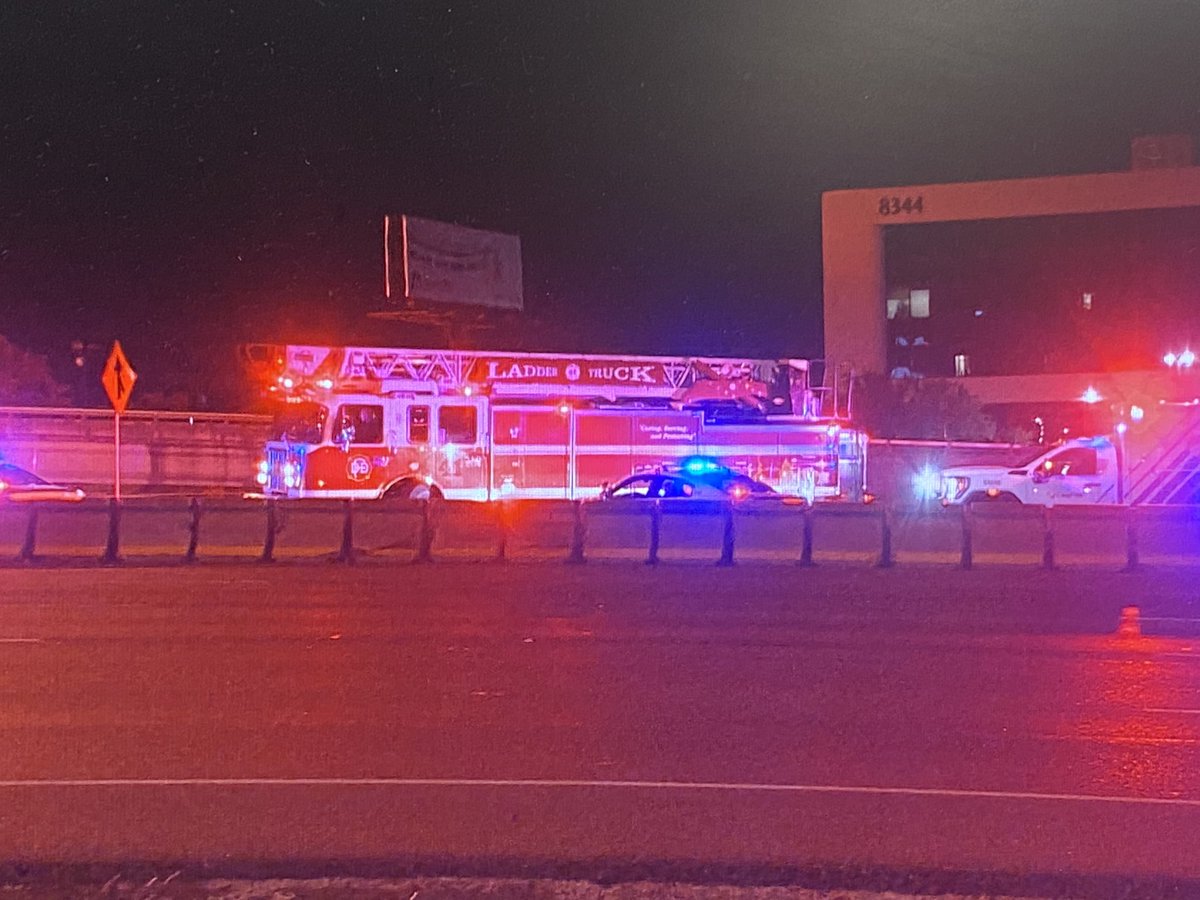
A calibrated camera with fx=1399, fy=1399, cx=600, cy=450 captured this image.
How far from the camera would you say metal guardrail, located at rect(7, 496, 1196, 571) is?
18.8 metres

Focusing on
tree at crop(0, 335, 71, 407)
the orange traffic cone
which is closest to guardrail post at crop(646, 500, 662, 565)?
the orange traffic cone

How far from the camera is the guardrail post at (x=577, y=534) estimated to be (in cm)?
1928

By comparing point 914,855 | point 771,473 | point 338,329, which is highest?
point 338,329

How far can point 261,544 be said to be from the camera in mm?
19328

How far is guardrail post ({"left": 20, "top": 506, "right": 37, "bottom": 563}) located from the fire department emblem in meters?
5.86

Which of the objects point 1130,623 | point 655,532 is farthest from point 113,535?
point 1130,623

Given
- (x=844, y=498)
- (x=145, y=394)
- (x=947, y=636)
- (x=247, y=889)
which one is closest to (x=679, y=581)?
(x=947, y=636)

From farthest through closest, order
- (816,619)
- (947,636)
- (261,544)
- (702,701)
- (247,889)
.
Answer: (261,544) → (816,619) → (947,636) → (702,701) → (247,889)

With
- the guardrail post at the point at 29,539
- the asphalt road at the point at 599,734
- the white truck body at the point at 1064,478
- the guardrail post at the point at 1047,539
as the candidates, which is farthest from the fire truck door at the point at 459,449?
the guardrail post at the point at 1047,539

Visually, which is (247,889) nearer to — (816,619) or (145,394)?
(816,619)

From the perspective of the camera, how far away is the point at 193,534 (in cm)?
1916

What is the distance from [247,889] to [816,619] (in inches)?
357

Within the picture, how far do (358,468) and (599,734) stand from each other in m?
16.2

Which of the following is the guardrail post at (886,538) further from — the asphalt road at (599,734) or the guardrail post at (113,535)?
the guardrail post at (113,535)
